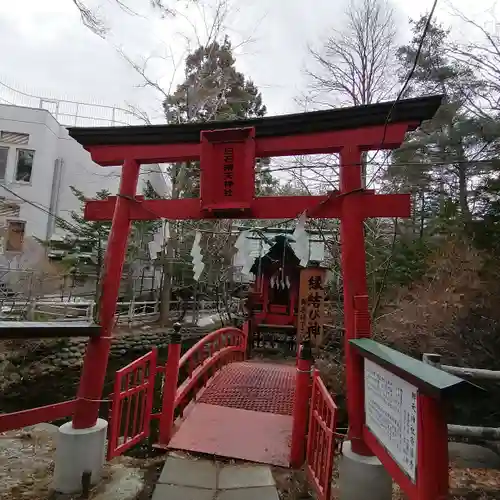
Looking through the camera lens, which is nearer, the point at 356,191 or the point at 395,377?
the point at 395,377

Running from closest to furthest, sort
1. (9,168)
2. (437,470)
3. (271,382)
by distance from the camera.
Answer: (437,470), (271,382), (9,168)

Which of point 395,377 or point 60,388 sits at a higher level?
point 395,377

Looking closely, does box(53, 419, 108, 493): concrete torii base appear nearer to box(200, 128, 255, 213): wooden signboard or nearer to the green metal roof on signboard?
box(200, 128, 255, 213): wooden signboard

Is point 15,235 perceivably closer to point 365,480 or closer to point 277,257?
point 277,257

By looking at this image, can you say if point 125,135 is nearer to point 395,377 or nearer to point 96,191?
point 395,377

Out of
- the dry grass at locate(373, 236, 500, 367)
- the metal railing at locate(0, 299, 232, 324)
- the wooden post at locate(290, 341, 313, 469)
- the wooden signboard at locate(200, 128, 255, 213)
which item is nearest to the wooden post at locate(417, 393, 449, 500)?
the wooden post at locate(290, 341, 313, 469)

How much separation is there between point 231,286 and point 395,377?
55.8 ft

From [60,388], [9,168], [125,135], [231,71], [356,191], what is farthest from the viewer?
[231,71]

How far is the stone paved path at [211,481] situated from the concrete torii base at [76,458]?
2.58 feet

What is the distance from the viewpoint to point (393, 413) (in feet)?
8.72

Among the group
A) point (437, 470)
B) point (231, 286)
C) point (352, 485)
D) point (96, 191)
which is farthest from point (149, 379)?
point (96, 191)

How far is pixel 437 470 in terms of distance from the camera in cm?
206

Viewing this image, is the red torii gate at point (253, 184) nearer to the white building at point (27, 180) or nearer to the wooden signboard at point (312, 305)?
the wooden signboard at point (312, 305)

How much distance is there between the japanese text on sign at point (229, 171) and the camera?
5051 millimetres
